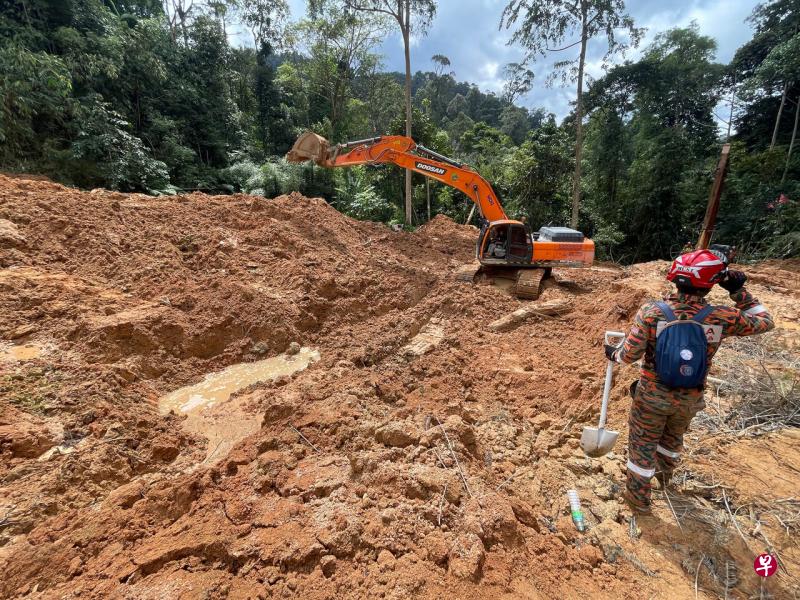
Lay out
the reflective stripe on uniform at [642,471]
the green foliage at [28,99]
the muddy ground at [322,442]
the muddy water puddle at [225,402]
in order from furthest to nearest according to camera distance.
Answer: the green foliage at [28,99] → the muddy water puddle at [225,402] → the reflective stripe on uniform at [642,471] → the muddy ground at [322,442]

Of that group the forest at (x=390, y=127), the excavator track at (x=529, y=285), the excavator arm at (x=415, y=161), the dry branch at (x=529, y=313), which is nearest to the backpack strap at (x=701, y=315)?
the dry branch at (x=529, y=313)

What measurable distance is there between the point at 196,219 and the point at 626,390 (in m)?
7.75

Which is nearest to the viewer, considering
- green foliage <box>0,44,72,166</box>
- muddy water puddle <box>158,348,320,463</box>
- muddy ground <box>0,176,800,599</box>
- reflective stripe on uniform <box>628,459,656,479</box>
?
muddy ground <box>0,176,800,599</box>

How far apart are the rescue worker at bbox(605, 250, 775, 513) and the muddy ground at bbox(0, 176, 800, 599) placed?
1.12ft

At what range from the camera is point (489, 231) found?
7.37 meters

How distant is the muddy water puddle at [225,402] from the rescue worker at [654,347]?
3.34 m

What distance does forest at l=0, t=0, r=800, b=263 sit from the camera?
10391 mm

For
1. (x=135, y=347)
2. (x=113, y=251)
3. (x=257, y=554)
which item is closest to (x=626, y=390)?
(x=257, y=554)

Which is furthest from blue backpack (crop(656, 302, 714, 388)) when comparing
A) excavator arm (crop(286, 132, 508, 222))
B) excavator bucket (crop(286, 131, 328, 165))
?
excavator bucket (crop(286, 131, 328, 165))

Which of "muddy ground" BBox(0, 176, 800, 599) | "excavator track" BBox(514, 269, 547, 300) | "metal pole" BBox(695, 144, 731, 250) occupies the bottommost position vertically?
"muddy ground" BBox(0, 176, 800, 599)

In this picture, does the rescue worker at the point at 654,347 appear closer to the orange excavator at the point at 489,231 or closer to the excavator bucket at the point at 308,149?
the orange excavator at the point at 489,231

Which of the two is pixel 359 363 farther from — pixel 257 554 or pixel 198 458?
pixel 257 554

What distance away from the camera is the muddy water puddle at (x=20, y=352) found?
12.6ft

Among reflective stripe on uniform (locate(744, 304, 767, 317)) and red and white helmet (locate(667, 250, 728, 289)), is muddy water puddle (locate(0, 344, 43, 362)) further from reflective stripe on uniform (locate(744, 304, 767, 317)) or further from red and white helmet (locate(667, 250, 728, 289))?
reflective stripe on uniform (locate(744, 304, 767, 317))
